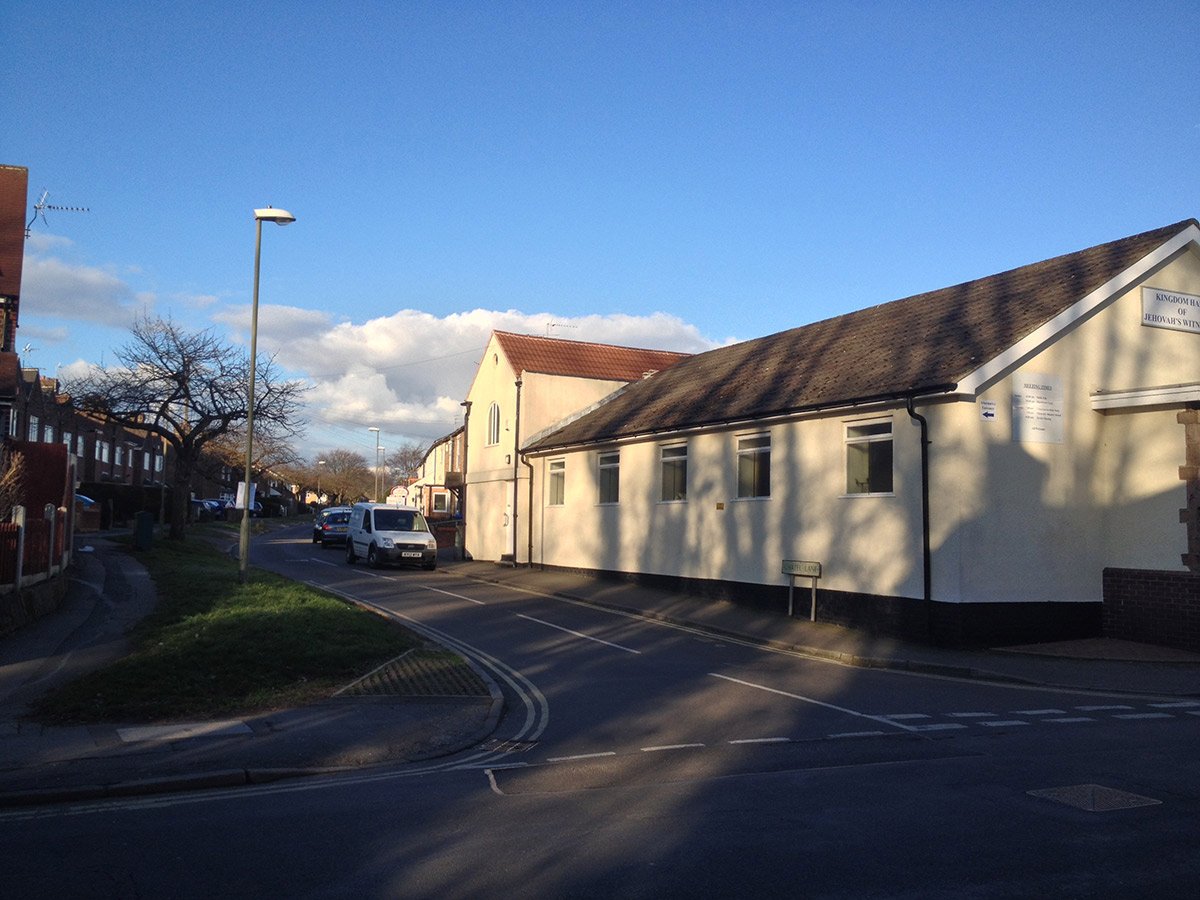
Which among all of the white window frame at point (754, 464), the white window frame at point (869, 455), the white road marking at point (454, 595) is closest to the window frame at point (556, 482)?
the white road marking at point (454, 595)

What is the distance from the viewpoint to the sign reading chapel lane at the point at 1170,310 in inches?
703

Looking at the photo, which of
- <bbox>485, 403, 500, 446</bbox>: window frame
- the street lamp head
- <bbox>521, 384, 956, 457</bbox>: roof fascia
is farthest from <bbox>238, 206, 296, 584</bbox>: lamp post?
<bbox>485, 403, 500, 446</bbox>: window frame

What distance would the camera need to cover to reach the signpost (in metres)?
18.6

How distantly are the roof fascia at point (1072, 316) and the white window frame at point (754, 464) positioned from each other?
5.41 meters

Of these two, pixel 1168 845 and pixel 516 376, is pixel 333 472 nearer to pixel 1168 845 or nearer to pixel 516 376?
pixel 516 376

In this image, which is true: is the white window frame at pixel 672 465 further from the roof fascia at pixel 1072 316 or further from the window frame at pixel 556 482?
the roof fascia at pixel 1072 316

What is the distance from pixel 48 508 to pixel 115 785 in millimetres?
11889

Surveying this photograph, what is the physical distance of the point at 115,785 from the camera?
761 centimetres

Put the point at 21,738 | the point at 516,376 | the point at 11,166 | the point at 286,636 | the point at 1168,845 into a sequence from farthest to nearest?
the point at 516,376
the point at 11,166
the point at 286,636
the point at 21,738
the point at 1168,845

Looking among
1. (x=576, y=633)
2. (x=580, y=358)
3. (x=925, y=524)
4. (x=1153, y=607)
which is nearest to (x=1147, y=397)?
(x=1153, y=607)

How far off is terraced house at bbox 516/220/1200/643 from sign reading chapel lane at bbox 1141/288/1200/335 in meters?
0.04

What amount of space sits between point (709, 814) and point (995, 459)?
11.2 metres

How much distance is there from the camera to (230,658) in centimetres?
1206

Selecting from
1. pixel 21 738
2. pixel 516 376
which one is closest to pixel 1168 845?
pixel 21 738
